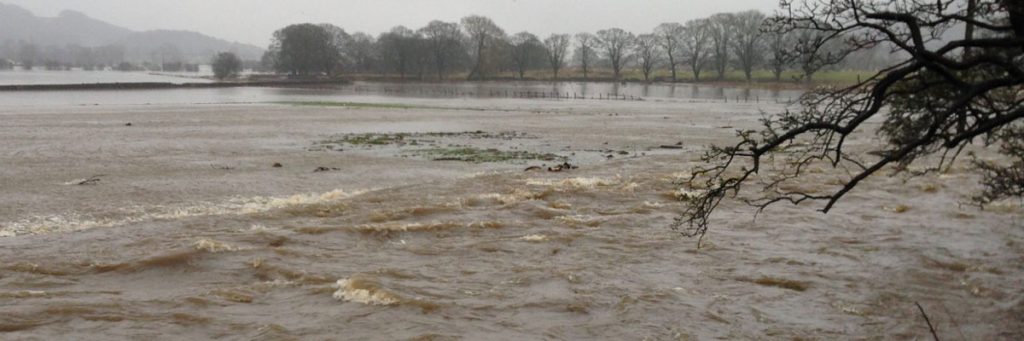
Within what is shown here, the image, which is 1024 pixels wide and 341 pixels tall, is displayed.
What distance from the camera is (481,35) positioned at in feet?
463

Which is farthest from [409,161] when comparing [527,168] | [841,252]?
[841,252]

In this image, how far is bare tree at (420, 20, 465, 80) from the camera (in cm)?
13212

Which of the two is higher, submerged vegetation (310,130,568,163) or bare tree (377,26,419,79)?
bare tree (377,26,419,79)

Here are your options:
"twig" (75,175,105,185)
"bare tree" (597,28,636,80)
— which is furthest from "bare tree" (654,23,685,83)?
"twig" (75,175,105,185)

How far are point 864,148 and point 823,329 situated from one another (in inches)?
857

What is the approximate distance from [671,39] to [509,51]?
3051cm

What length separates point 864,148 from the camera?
89.8ft

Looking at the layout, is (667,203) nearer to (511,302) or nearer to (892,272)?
(892,272)

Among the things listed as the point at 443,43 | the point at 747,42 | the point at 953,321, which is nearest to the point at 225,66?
the point at 443,43

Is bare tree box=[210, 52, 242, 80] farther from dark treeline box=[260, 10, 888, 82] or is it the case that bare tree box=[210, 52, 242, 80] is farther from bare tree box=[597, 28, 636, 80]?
bare tree box=[597, 28, 636, 80]

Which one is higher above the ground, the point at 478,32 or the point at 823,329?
the point at 478,32

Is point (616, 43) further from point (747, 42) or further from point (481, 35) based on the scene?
point (747, 42)

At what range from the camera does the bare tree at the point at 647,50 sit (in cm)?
13624

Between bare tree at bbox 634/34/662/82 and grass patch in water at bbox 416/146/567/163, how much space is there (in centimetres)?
11343
